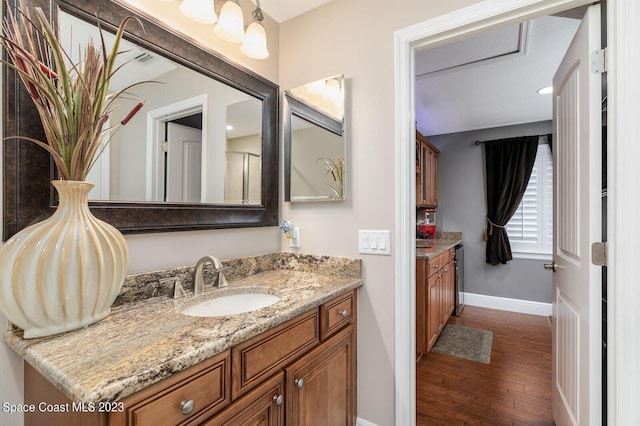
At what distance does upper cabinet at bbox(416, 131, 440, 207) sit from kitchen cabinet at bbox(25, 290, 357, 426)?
216 centimetres

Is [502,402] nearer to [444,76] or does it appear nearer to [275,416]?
[275,416]

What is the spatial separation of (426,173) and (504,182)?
1075mm

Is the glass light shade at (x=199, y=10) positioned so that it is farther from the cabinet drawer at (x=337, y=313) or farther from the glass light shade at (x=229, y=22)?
the cabinet drawer at (x=337, y=313)

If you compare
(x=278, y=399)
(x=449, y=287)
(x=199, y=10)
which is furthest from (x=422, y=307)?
(x=199, y=10)

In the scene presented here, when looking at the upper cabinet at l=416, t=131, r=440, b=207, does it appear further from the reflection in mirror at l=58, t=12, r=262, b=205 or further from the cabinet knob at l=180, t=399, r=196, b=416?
the cabinet knob at l=180, t=399, r=196, b=416

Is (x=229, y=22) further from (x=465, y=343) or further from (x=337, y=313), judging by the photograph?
(x=465, y=343)

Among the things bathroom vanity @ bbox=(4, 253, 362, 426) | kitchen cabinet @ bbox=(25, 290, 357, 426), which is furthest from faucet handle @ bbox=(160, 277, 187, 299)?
kitchen cabinet @ bbox=(25, 290, 357, 426)

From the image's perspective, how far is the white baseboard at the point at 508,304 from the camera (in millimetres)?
3581

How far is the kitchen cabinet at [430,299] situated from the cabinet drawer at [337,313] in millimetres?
1126
